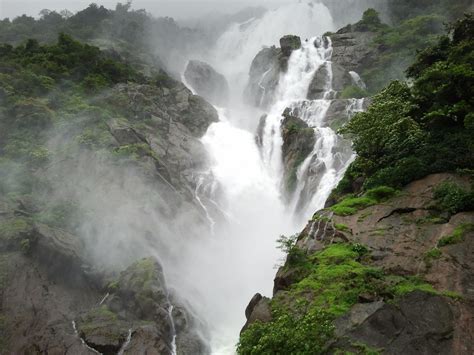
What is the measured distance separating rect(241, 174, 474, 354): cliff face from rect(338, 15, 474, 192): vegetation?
97 cm

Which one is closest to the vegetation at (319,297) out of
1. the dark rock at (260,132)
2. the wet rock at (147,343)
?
the wet rock at (147,343)

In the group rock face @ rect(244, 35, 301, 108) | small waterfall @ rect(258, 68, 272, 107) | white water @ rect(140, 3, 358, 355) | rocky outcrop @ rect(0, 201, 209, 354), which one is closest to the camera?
rocky outcrop @ rect(0, 201, 209, 354)

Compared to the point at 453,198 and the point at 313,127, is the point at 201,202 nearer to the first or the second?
the point at 313,127

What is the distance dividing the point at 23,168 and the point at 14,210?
668 centimetres

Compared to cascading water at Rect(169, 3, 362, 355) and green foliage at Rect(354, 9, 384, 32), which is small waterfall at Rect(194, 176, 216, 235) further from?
Result: green foliage at Rect(354, 9, 384, 32)

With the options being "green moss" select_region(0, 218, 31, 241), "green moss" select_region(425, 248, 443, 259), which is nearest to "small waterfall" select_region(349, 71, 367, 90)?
"green moss" select_region(425, 248, 443, 259)

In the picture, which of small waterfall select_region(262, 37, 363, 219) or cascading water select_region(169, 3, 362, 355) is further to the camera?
small waterfall select_region(262, 37, 363, 219)

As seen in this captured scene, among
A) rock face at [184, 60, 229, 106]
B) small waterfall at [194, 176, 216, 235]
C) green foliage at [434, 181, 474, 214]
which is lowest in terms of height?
green foliage at [434, 181, 474, 214]

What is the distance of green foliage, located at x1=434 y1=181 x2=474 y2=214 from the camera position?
15.8 metres

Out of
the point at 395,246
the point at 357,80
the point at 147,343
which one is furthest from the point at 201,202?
the point at 357,80

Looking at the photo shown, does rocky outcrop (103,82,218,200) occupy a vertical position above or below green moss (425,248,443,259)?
above

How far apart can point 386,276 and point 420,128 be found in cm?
1019

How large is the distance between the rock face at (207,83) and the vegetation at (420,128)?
5202 centimetres

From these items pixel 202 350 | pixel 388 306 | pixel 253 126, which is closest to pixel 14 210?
pixel 202 350
